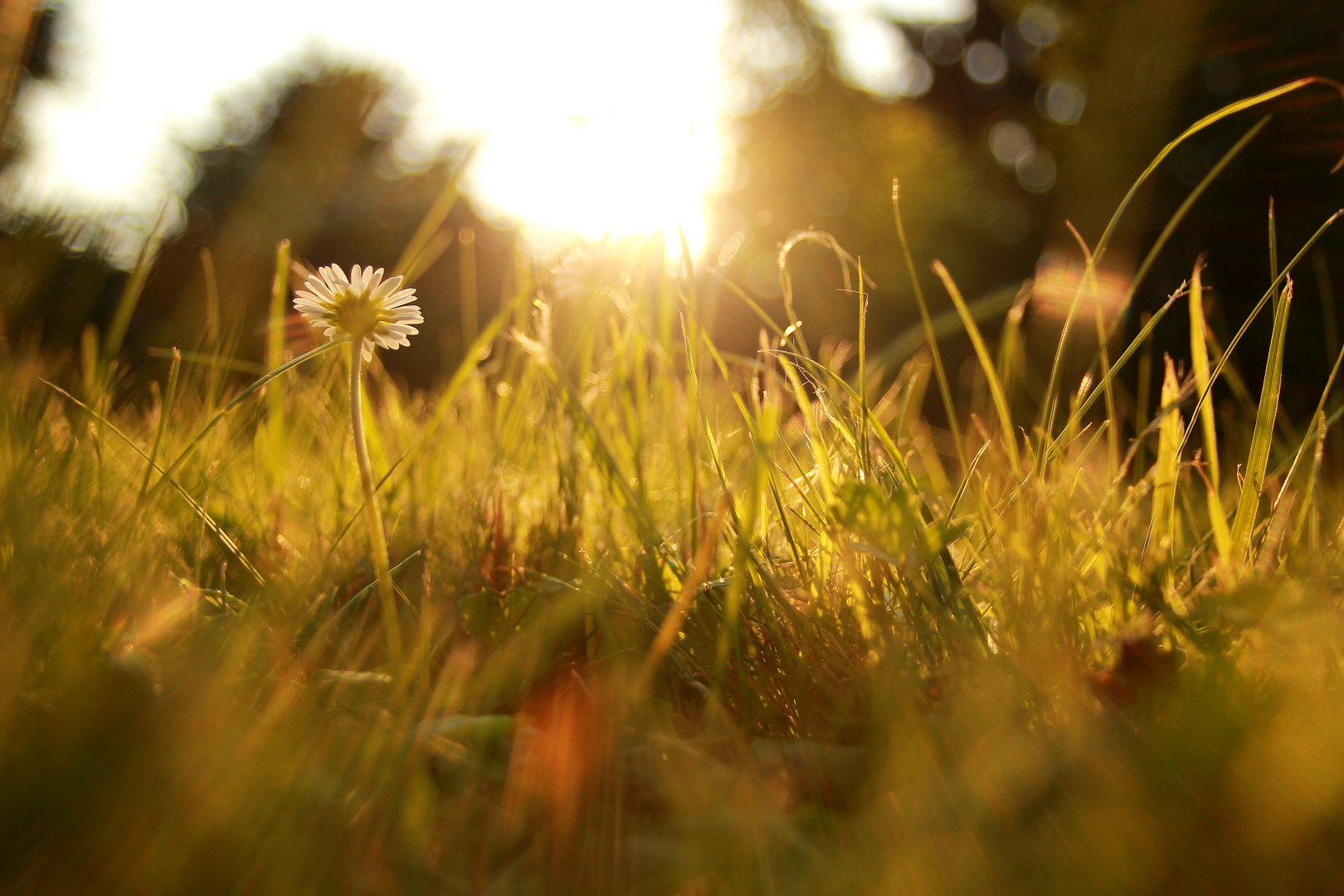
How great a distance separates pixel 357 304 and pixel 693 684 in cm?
40

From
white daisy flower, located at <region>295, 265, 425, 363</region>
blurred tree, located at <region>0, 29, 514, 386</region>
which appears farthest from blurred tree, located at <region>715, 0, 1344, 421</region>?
blurred tree, located at <region>0, 29, 514, 386</region>

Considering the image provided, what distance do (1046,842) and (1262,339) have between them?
436 centimetres

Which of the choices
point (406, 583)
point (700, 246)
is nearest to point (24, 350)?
point (406, 583)

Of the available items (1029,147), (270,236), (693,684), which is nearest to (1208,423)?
(693,684)

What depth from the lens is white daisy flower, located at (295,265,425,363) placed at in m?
0.59

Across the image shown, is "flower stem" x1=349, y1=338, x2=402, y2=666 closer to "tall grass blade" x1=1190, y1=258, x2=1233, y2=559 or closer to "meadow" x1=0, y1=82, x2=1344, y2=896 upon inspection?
"meadow" x1=0, y1=82, x2=1344, y2=896

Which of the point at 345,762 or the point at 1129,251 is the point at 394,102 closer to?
the point at 1129,251

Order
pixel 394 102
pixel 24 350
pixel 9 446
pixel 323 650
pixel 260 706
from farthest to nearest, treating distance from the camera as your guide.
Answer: pixel 394 102 < pixel 24 350 < pixel 9 446 < pixel 323 650 < pixel 260 706

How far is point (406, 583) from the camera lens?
88 centimetres

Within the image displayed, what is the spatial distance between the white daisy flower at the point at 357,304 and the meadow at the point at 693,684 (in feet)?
0.14

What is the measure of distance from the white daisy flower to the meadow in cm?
4

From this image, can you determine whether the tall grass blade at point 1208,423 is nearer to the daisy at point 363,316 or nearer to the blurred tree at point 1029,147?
the blurred tree at point 1029,147

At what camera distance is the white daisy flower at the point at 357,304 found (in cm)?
59

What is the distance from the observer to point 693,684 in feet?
2.05
